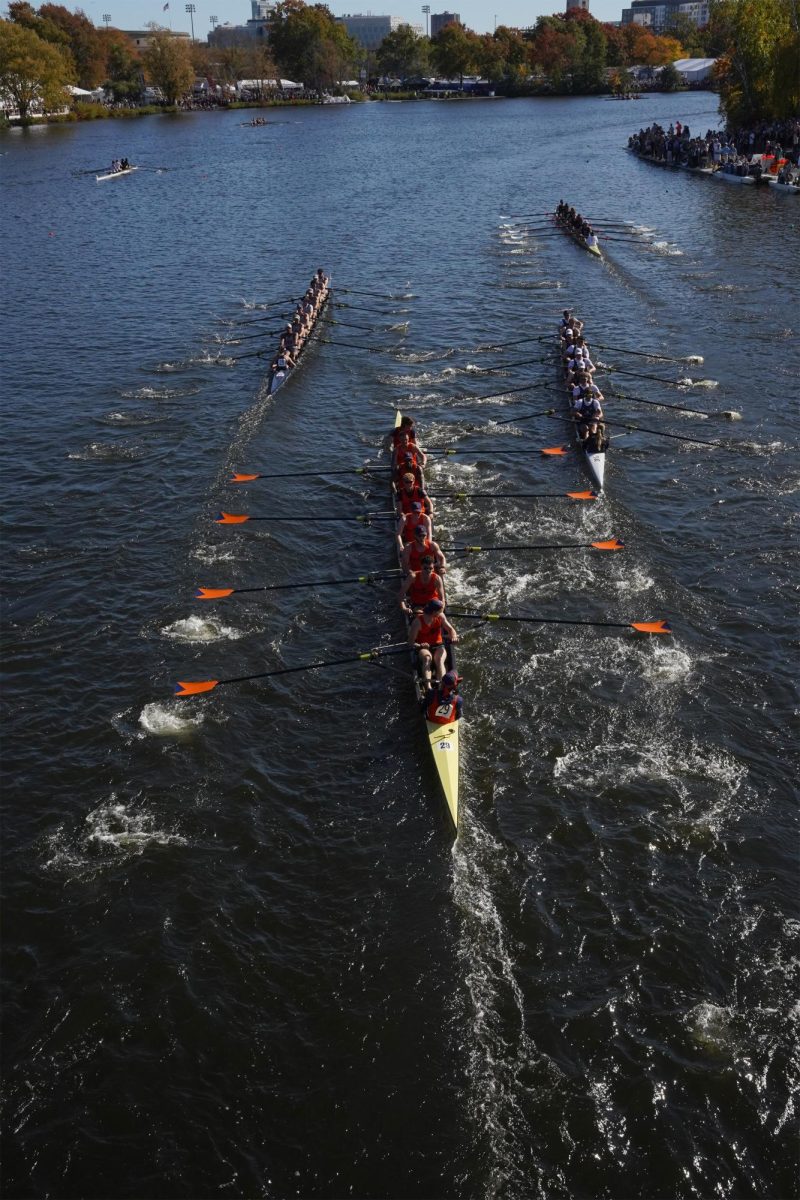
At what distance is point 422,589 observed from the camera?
17.8m

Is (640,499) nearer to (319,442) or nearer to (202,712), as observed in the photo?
(319,442)

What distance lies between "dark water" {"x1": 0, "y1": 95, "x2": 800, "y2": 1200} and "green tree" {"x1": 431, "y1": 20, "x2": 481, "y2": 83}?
582 ft

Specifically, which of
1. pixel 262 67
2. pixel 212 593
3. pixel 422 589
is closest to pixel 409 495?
pixel 422 589

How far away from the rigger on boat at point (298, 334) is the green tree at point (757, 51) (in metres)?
50.3

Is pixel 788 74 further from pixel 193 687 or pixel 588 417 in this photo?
pixel 193 687

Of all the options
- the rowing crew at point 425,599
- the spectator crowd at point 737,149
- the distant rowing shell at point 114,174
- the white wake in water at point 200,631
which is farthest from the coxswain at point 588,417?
the distant rowing shell at point 114,174

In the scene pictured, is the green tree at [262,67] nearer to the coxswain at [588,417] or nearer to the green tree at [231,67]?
the green tree at [231,67]

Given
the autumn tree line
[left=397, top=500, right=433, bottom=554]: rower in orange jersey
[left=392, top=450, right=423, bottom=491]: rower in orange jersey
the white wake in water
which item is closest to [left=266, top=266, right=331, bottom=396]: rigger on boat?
[left=392, top=450, right=423, bottom=491]: rower in orange jersey

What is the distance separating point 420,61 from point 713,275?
178700mm

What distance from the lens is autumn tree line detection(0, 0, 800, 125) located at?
5049 inches

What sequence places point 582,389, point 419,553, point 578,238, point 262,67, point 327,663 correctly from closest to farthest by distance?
point 327,663 → point 419,553 → point 582,389 → point 578,238 → point 262,67

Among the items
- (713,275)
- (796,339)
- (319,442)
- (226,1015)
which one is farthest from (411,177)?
(226,1015)

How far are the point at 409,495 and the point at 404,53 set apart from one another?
671ft

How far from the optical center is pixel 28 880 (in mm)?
13391
